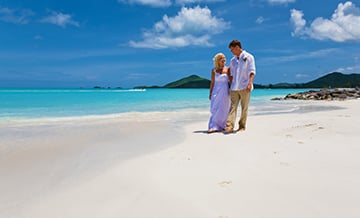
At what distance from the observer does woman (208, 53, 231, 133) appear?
22.1ft

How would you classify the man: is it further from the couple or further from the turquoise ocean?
the turquoise ocean

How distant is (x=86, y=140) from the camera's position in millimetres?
5836

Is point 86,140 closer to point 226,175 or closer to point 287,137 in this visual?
point 226,175

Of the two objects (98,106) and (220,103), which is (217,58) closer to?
(220,103)

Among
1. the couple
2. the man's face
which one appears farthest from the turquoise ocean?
the man's face

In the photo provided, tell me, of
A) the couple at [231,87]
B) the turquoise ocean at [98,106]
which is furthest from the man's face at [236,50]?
the turquoise ocean at [98,106]

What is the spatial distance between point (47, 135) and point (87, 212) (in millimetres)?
4606

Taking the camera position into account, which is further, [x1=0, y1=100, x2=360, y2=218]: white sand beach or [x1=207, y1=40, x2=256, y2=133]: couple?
[x1=207, y1=40, x2=256, y2=133]: couple

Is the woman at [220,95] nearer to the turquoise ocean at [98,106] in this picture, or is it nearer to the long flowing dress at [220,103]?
the long flowing dress at [220,103]

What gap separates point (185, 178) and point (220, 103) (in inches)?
152

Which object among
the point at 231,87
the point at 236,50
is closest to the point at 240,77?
the point at 231,87

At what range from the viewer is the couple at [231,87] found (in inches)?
256

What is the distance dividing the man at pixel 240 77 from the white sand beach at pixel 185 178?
1278mm

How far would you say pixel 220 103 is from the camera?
6.80m
